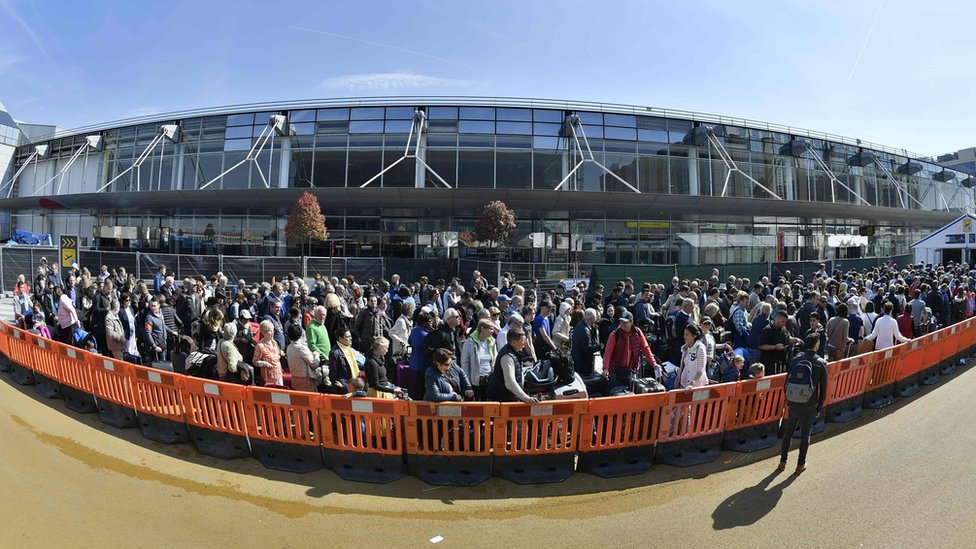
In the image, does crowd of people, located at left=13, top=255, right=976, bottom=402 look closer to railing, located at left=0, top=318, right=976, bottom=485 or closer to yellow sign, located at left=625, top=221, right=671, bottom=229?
railing, located at left=0, top=318, right=976, bottom=485

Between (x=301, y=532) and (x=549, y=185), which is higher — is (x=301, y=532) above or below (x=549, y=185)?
below

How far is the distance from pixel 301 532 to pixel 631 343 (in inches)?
190

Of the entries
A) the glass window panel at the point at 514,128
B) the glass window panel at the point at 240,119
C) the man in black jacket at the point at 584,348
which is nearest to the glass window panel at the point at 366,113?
the glass window panel at the point at 240,119

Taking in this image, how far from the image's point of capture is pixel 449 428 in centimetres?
605

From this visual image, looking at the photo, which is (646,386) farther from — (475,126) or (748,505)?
(475,126)

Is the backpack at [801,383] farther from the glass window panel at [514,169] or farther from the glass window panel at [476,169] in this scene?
the glass window panel at [476,169]

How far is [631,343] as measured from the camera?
290 inches

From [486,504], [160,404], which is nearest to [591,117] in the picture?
[160,404]

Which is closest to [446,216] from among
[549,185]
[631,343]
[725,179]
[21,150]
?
[549,185]

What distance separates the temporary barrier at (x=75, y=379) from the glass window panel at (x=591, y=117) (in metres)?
24.7

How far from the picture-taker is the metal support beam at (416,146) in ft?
85.8

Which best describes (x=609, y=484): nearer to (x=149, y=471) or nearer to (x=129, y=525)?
(x=129, y=525)

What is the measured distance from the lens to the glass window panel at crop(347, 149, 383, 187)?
26797mm

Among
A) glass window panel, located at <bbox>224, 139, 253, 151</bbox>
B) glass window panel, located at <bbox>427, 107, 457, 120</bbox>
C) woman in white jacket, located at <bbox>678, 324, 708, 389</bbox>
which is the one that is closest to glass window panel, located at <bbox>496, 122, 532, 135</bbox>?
glass window panel, located at <bbox>427, 107, 457, 120</bbox>
